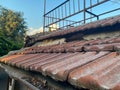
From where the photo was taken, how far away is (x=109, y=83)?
1361 mm

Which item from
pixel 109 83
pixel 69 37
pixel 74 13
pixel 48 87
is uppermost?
pixel 74 13

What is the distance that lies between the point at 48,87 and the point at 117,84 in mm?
1428

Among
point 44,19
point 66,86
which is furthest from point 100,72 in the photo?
point 44,19

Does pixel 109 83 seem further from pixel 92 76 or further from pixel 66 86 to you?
pixel 66 86

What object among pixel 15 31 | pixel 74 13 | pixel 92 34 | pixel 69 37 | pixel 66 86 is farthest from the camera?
pixel 15 31

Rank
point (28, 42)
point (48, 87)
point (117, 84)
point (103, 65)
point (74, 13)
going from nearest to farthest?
point (117, 84)
point (103, 65)
point (48, 87)
point (74, 13)
point (28, 42)

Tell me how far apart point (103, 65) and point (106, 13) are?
16.0 feet

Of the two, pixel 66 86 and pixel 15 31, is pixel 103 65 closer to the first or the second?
pixel 66 86

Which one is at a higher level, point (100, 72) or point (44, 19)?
point (44, 19)

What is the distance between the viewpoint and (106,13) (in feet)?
21.1

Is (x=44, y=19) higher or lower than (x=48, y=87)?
higher

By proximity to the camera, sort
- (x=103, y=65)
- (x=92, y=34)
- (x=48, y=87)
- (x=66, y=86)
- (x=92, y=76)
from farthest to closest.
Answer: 1. (x=92, y=34)
2. (x=48, y=87)
3. (x=66, y=86)
4. (x=103, y=65)
5. (x=92, y=76)

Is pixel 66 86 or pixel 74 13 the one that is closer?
pixel 66 86

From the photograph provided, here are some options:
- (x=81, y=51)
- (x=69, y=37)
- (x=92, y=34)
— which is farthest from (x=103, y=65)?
(x=69, y=37)
